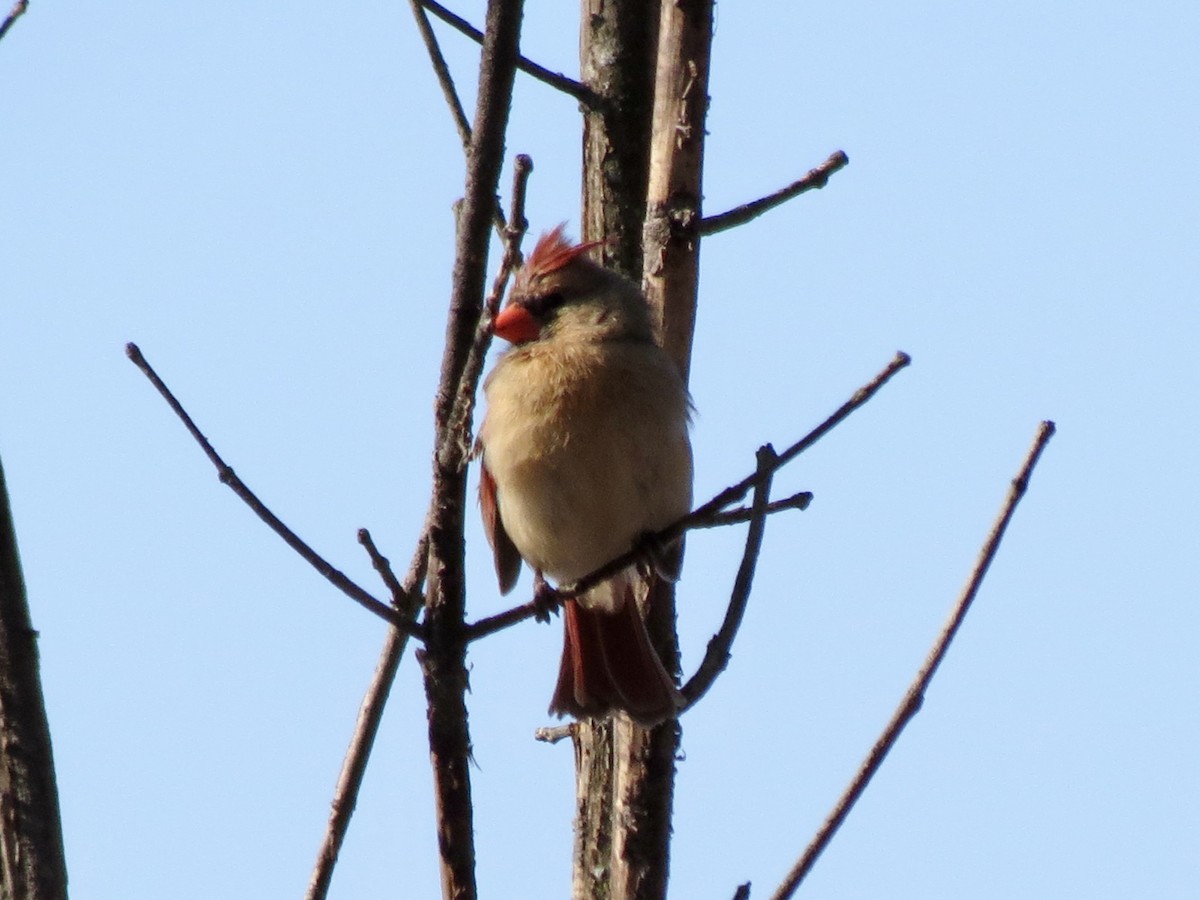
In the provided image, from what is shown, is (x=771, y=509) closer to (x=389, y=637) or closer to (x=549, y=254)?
(x=389, y=637)

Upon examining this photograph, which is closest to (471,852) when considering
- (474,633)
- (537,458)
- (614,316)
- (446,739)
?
(446,739)

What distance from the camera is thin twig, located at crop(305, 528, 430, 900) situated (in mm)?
2070

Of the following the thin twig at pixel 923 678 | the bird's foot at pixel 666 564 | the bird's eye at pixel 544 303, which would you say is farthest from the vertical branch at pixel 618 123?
the thin twig at pixel 923 678

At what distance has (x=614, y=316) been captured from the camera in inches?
141

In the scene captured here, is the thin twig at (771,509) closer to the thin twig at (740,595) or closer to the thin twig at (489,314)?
the thin twig at (740,595)

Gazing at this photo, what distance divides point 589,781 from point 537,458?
0.69 meters

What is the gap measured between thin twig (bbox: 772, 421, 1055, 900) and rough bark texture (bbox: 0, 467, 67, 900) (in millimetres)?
900

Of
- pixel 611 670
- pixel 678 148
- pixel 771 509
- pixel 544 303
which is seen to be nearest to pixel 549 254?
pixel 544 303

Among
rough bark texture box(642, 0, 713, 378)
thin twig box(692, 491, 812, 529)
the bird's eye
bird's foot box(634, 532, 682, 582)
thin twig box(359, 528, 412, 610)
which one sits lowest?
thin twig box(359, 528, 412, 610)

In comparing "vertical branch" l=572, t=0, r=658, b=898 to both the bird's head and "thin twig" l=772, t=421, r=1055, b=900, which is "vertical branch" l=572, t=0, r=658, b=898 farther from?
"thin twig" l=772, t=421, r=1055, b=900

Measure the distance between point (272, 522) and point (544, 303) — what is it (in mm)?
1863

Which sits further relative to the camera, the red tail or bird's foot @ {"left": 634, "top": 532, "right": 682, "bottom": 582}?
bird's foot @ {"left": 634, "top": 532, "right": 682, "bottom": 582}

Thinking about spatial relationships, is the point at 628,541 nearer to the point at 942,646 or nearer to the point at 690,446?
the point at 690,446

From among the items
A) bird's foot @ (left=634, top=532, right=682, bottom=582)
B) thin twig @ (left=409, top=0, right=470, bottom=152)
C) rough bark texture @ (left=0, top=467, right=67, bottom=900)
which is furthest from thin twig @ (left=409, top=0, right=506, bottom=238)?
rough bark texture @ (left=0, top=467, right=67, bottom=900)
